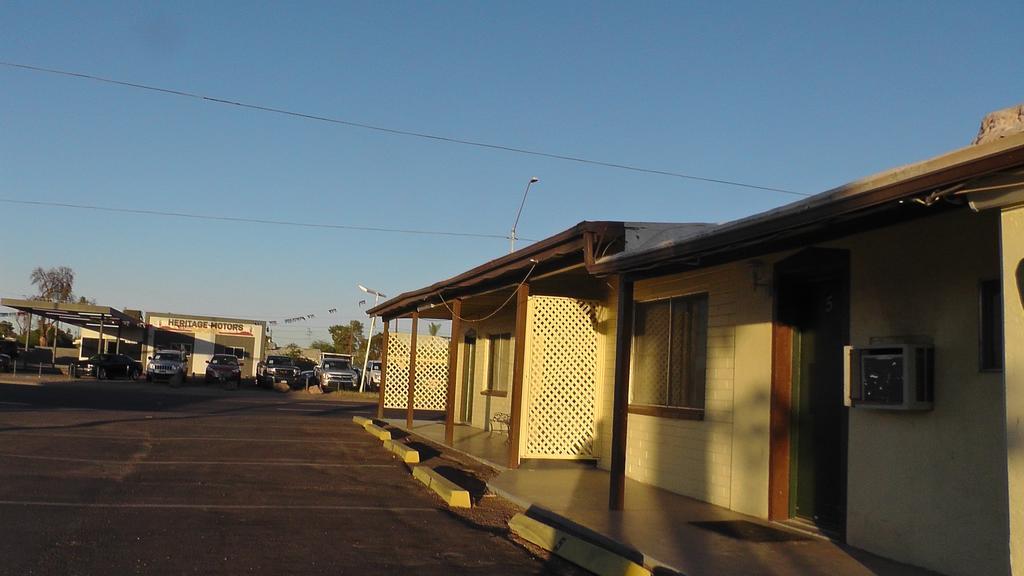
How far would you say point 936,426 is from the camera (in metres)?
7.53

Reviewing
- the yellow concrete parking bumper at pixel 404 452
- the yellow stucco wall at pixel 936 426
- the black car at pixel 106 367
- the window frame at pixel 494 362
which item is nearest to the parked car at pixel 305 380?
the black car at pixel 106 367

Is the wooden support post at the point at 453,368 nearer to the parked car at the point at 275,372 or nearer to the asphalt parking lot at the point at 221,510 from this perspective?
the asphalt parking lot at the point at 221,510

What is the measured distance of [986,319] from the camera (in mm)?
7129

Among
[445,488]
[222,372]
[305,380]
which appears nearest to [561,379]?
[445,488]

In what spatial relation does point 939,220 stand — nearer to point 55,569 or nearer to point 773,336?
point 773,336

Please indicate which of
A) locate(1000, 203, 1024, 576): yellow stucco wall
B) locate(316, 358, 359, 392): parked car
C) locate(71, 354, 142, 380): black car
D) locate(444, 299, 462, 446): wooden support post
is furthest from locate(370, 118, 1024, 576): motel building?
locate(71, 354, 142, 380): black car

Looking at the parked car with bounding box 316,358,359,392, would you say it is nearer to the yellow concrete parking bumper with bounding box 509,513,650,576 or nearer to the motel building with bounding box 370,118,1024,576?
the motel building with bounding box 370,118,1024,576

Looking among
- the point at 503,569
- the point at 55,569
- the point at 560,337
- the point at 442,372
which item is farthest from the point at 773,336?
the point at 442,372

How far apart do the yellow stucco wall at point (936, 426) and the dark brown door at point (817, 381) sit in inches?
16.7

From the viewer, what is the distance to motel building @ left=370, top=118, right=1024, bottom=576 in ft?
21.8

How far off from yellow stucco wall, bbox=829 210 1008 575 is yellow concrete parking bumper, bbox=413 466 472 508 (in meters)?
4.48

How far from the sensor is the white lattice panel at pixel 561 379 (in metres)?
14.4

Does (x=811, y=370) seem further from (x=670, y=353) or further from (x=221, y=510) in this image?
(x=221, y=510)

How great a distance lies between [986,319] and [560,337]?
26.4 feet
